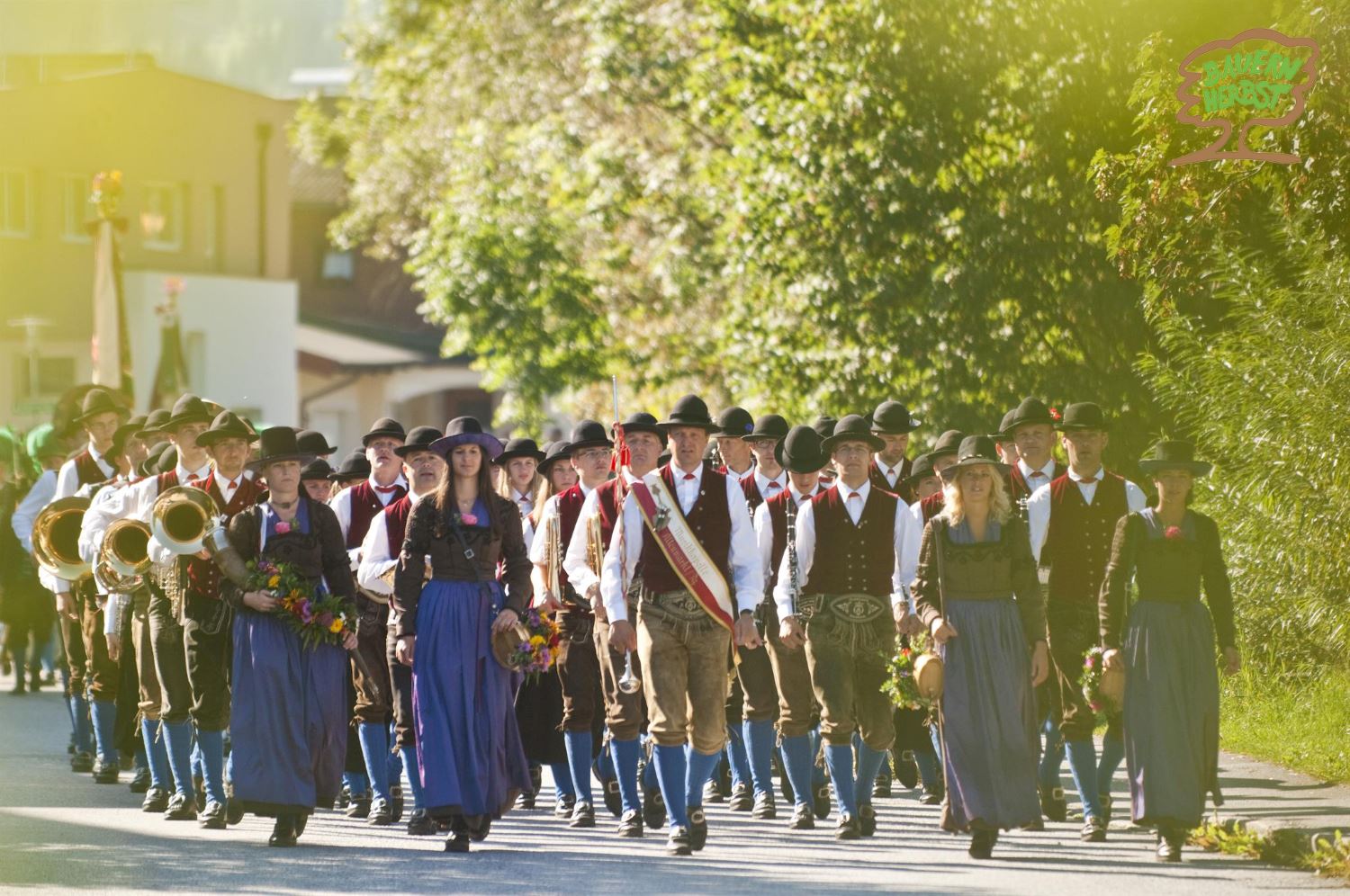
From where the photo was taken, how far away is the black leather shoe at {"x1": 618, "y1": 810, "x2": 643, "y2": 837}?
11023 mm

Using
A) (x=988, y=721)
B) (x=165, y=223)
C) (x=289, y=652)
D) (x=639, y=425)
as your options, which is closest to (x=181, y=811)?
(x=289, y=652)

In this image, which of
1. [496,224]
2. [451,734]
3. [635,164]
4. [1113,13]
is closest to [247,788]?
[451,734]

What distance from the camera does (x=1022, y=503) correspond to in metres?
11.6

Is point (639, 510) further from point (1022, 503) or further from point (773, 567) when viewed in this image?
point (1022, 503)

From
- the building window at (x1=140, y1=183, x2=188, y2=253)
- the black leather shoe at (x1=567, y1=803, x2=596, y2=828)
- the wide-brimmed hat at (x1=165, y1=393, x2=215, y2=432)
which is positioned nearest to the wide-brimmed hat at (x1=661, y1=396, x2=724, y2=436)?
the black leather shoe at (x1=567, y1=803, x2=596, y2=828)

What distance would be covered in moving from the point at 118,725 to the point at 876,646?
15.1 ft

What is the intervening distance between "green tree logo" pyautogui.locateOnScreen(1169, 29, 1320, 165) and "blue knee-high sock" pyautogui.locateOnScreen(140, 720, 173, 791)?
656 cm

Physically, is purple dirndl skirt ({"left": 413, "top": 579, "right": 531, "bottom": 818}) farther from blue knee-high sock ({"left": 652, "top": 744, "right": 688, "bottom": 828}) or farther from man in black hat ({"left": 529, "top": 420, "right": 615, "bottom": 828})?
man in black hat ({"left": 529, "top": 420, "right": 615, "bottom": 828})

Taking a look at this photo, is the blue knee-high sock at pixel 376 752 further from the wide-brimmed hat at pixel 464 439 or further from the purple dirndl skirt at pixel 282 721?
the wide-brimmed hat at pixel 464 439

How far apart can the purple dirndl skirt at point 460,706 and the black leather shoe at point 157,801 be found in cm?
250

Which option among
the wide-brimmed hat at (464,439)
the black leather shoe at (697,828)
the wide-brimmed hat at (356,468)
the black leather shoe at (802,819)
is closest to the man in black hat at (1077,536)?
the black leather shoe at (802,819)

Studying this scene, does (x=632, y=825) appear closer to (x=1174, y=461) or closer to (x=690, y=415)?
(x=690, y=415)

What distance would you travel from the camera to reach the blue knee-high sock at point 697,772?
10.2 meters

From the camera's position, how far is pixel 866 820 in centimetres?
1099
